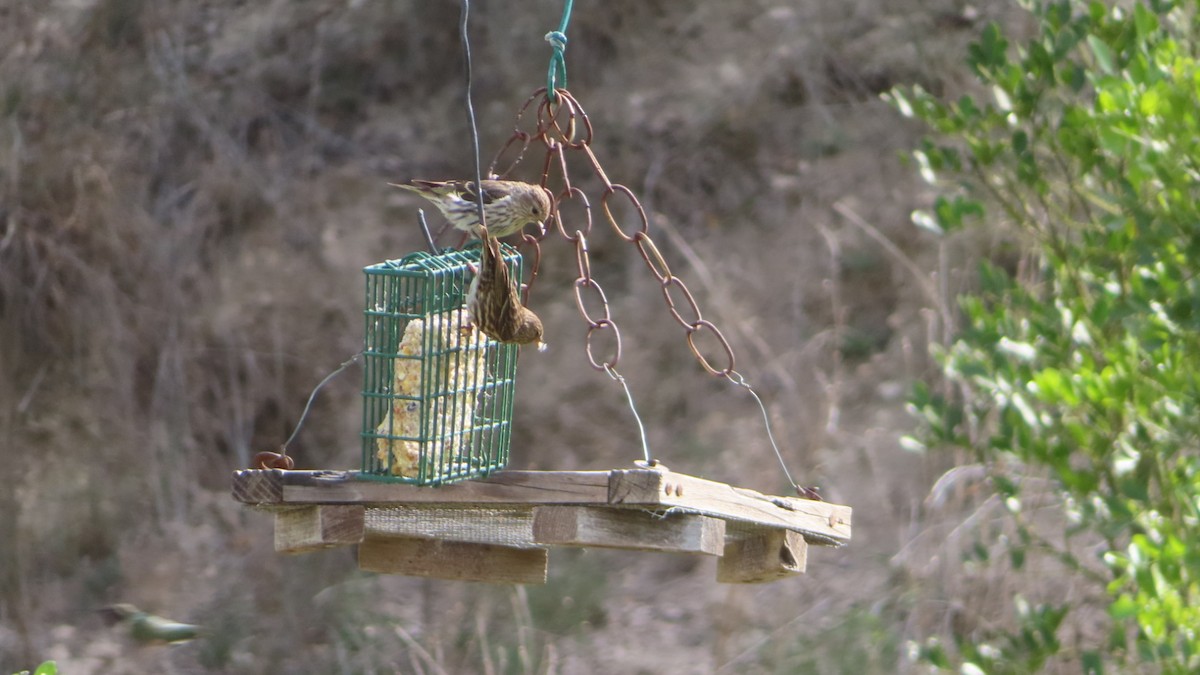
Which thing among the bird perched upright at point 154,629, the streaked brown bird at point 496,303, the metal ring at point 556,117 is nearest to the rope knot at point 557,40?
the metal ring at point 556,117

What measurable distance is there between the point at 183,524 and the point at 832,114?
5.20 meters

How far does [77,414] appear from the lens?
1001 centimetres

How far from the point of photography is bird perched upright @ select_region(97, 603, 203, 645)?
8.86 meters

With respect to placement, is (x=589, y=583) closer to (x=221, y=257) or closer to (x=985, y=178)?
(x=221, y=257)

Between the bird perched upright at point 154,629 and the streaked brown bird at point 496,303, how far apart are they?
607 centimetres

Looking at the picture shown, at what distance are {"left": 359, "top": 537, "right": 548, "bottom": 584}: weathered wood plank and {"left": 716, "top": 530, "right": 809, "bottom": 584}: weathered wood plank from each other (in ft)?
1.57

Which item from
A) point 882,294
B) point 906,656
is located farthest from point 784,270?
point 906,656

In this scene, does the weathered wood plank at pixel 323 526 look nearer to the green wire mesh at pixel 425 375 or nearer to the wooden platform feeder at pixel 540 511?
the wooden platform feeder at pixel 540 511

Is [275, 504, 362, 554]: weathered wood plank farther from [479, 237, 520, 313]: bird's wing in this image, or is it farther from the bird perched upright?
the bird perched upright

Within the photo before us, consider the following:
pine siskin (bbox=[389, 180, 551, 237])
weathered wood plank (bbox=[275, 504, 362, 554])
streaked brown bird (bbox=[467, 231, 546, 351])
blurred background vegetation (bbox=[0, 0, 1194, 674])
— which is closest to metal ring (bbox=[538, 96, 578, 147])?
streaked brown bird (bbox=[467, 231, 546, 351])

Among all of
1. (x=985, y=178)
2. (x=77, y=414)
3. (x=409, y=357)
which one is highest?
(x=985, y=178)

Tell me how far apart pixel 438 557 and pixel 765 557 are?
2.57 feet

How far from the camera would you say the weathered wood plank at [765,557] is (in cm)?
345

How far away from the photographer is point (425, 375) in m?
3.41
